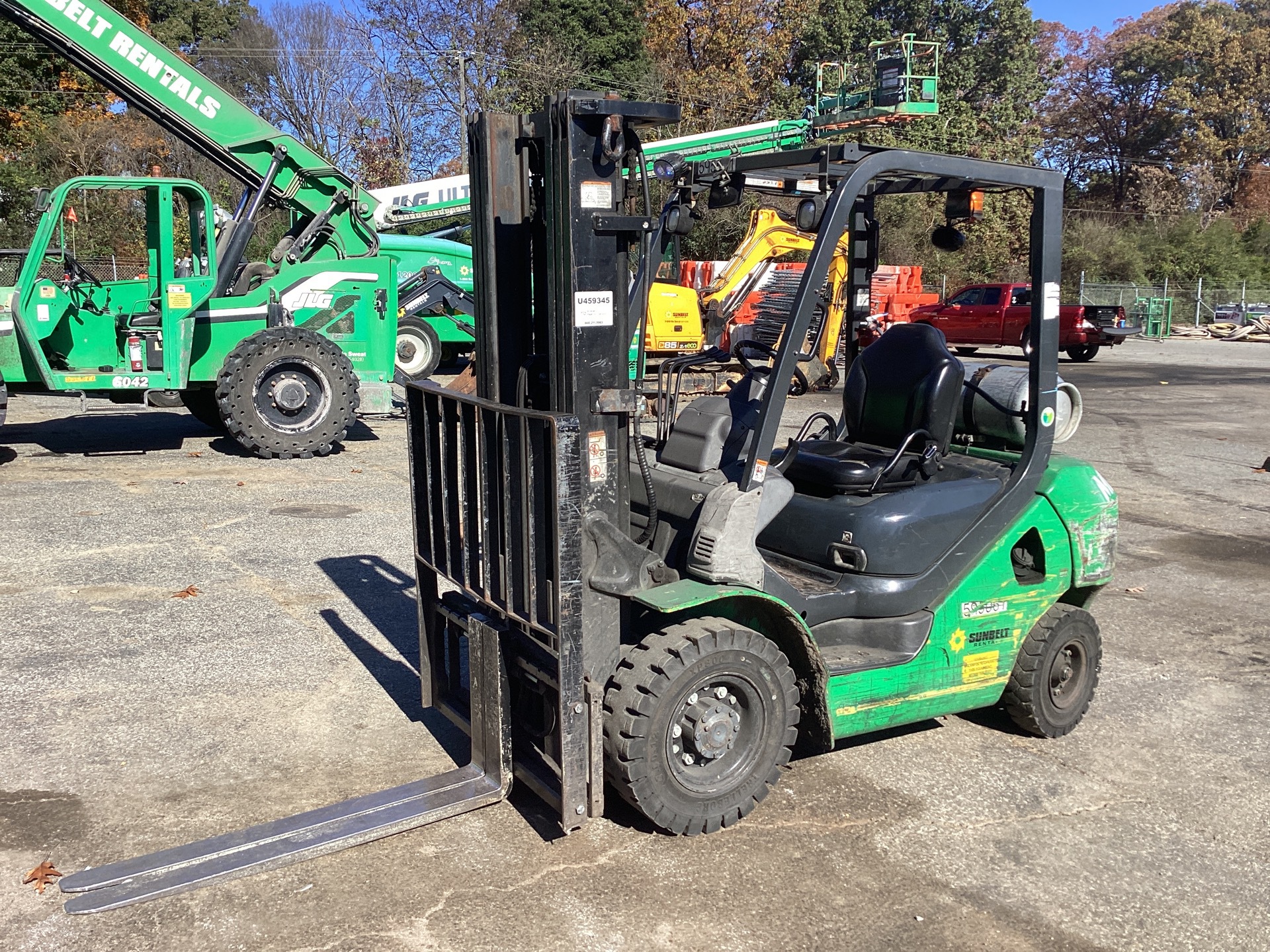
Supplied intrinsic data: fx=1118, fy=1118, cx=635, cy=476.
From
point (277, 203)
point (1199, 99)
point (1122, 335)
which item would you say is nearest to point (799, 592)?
point (277, 203)

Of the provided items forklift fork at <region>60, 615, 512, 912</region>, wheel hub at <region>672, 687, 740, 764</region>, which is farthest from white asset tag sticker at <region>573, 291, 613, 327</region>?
wheel hub at <region>672, 687, 740, 764</region>

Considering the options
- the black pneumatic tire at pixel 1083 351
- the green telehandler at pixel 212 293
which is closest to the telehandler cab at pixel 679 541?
the green telehandler at pixel 212 293

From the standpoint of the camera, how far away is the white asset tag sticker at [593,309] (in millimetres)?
3996

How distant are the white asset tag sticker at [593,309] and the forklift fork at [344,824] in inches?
47.8

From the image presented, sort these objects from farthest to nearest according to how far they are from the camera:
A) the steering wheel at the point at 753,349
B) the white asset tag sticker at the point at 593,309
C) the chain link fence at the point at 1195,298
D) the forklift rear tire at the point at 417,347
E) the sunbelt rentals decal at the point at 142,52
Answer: the chain link fence at the point at 1195,298
the forklift rear tire at the point at 417,347
the sunbelt rentals decal at the point at 142,52
the steering wheel at the point at 753,349
the white asset tag sticker at the point at 593,309

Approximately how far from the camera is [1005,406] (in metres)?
5.31

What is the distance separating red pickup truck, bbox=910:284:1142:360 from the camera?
93.4 ft

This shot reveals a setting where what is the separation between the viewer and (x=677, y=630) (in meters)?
3.99

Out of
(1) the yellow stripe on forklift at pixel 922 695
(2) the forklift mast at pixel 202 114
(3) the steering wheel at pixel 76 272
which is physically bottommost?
(1) the yellow stripe on forklift at pixel 922 695

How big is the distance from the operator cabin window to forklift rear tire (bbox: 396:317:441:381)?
643 inches

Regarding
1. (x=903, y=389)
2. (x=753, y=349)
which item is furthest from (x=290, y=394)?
(x=903, y=389)

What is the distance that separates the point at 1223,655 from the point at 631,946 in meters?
4.60

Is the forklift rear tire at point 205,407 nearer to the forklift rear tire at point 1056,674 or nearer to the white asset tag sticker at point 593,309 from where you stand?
the white asset tag sticker at point 593,309

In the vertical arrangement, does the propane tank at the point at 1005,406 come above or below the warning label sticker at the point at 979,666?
above
